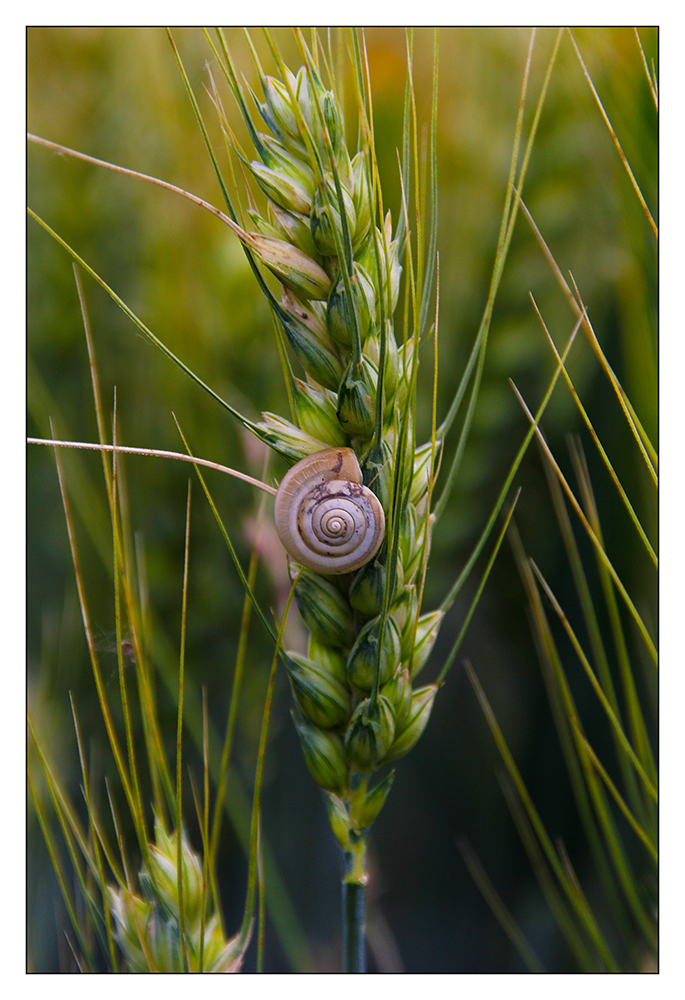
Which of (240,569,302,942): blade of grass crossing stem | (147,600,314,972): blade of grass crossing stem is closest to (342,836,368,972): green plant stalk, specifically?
(240,569,302,942): blade of grass crossing stem

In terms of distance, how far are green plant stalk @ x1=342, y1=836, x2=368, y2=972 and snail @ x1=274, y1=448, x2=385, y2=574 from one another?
0.21 metres

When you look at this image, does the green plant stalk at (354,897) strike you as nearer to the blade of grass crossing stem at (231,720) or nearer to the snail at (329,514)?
the blade of grass crossing stem at (231,720)

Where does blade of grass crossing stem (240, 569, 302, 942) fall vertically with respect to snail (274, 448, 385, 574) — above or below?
below

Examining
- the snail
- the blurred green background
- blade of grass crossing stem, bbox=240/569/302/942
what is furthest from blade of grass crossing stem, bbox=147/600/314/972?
the snail

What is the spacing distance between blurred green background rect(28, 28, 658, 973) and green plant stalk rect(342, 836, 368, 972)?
215mm

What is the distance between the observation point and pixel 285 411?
27.2 inches

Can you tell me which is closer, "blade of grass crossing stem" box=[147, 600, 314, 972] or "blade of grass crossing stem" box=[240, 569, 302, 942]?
"blade of grass crossing stem" box=[240, 569, 302, 942]

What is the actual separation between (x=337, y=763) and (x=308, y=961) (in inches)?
12.5

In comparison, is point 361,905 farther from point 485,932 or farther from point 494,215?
point 494,215

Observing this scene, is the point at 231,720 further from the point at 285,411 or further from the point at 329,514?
the point at 285,411

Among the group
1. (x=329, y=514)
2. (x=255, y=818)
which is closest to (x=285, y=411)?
(x=329, y=514)

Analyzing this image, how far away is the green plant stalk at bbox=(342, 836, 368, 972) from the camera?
47 centimetres

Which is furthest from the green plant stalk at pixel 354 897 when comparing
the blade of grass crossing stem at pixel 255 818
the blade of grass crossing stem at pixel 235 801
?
the blade of grass crossing stem at pixel 235 801

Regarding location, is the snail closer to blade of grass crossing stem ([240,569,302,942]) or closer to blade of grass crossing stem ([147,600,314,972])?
blade of grass crossing stem ([240,569,302,942])
